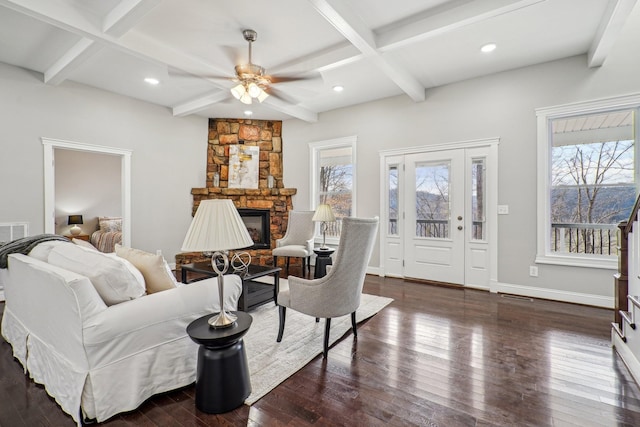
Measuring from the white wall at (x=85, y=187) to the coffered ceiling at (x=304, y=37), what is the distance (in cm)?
299

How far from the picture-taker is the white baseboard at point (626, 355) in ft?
6.62

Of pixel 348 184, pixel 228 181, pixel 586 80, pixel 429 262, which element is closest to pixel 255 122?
pixel 228 181

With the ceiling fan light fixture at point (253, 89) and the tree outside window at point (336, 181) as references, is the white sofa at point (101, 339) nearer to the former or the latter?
the ceiling fan light fixture at point (253, 89)

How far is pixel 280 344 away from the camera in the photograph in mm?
2541

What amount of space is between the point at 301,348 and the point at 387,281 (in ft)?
8.36

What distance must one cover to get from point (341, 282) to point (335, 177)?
11.9ft

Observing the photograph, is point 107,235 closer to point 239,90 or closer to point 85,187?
point 85,187

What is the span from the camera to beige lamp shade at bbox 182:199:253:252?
169cm

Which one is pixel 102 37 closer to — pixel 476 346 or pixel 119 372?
pixel 119 372

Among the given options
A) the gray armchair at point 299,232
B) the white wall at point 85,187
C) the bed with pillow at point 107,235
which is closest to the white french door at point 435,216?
the gray armchair at point 299,232

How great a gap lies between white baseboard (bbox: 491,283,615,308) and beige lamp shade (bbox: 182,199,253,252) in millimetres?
3822

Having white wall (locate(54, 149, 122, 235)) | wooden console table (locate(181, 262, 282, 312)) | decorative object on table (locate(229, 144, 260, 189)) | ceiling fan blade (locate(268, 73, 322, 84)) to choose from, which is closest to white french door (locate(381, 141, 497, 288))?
wooden console table (locate(181, 262, 282, 312))

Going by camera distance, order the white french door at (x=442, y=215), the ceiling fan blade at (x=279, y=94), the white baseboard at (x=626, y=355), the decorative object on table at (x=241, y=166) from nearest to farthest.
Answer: the white baseboard at (x=626, y=355), the ceiling fan blade at (x=279, y=94), the white french door at (x=442, y=215), the decorative object on table at (x=241, y=166)

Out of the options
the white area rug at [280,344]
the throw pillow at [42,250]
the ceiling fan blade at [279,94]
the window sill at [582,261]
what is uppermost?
the ceiling fan blade at [279,94]
